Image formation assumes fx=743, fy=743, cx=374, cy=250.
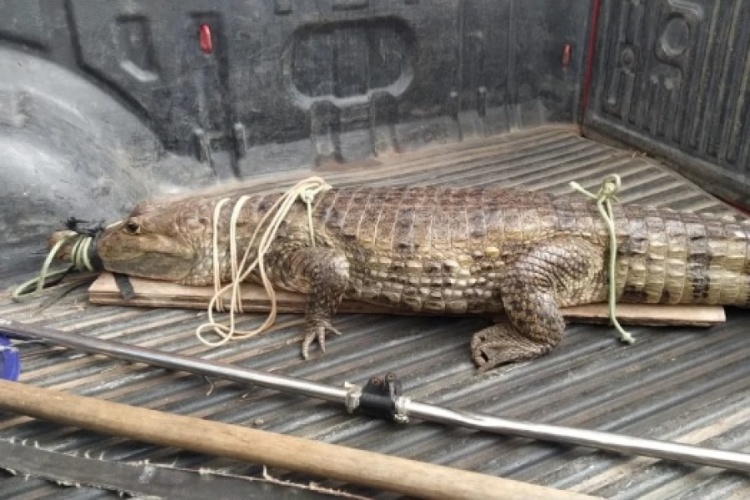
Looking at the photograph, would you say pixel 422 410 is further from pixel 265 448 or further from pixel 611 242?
pixel 611 242

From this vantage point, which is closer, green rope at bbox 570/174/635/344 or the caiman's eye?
green rope at bbox 570/174/635/344

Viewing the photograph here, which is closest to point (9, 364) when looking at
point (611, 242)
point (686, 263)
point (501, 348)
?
point (501, 348)

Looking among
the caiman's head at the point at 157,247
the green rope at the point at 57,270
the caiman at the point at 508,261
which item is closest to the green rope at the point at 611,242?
the caiman at the point at 508,261

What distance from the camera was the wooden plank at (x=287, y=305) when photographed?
2178 millimetres

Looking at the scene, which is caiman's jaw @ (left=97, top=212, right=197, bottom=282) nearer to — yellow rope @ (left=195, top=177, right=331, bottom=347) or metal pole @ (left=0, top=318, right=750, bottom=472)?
yellow rope @ (left=195, top=177, right=331, bottom=347)

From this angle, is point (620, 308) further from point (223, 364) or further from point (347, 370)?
point (223, 364)

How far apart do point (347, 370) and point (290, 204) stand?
577 mm

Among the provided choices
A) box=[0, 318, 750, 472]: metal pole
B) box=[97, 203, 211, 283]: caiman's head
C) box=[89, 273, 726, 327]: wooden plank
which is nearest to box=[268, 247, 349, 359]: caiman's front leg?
box=[89, 273, 726, 327]: wooden plank

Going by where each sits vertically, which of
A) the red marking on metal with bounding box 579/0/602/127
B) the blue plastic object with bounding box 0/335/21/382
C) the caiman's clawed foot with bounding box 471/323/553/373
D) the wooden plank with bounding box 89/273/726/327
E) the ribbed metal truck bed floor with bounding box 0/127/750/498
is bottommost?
the ribbed metal truck bed floor with bounding box 0/127/750/498

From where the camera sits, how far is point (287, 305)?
231 centimetres

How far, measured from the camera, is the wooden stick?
1.49m

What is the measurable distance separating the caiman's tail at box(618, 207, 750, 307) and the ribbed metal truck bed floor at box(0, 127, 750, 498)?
4.8 inches

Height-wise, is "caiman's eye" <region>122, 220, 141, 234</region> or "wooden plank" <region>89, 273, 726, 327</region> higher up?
"caiman's eye" <region>122, 220, 141, 234</region>

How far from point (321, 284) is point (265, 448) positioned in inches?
26.5
